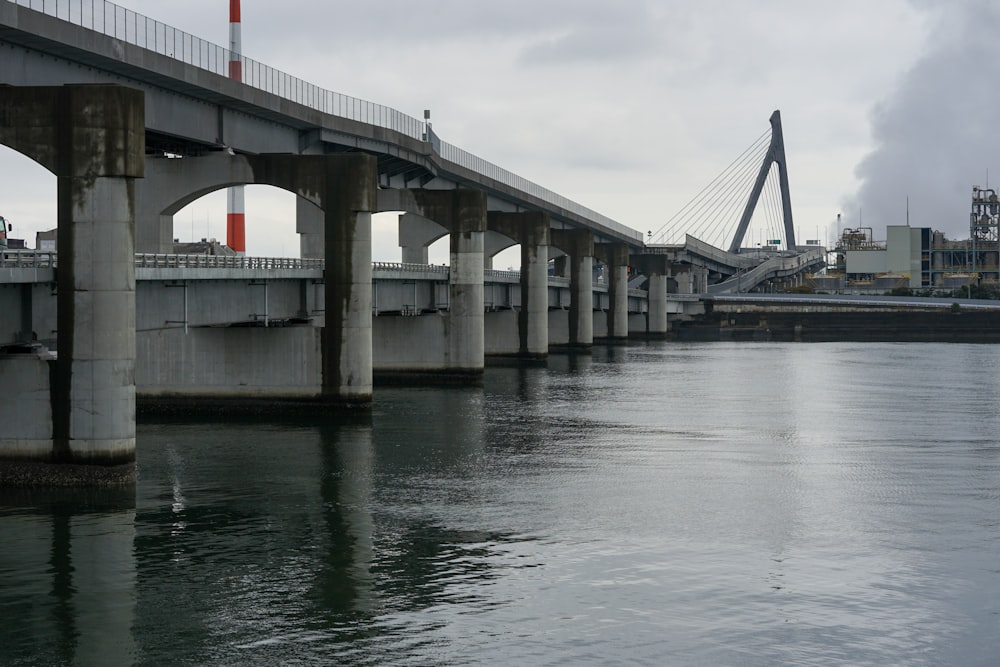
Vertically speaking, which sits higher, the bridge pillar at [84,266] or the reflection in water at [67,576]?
the bridge pillar at [84,266]

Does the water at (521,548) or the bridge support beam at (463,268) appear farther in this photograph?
the bridge support beam at (463,268)

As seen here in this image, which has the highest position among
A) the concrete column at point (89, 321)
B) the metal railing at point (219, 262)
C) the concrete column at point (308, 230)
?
the concrete column at point (308, 230)

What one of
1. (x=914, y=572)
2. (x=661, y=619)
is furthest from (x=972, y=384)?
(x=661, y=619)

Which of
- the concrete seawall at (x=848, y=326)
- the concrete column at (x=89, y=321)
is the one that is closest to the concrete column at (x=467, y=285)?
the concrete column at (x=89, y=321)

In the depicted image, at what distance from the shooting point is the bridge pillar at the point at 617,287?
137000 millimetres

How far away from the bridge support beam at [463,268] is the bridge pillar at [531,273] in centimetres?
1953

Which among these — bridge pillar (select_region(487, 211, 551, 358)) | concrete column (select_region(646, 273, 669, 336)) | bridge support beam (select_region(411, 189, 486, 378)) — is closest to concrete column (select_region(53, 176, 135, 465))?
bridge support beam (select_region(411, 189, 486, 378))

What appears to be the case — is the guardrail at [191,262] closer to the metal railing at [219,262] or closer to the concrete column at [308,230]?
the metal railing at [219,262]

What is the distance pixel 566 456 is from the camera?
149 feet

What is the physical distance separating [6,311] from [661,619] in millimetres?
20828

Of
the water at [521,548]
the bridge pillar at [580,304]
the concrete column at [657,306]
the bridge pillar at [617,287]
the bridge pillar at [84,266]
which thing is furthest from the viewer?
the concrete column at [657,306]

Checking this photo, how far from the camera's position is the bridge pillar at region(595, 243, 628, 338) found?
13700cm

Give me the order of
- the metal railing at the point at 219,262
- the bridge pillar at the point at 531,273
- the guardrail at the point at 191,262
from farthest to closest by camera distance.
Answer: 1. the bridge pillar at the point at 531,273
2. the metal railing at the point at 219,262
3. the guardrail at the point at 191,262

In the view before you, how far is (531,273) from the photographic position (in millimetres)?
100375
